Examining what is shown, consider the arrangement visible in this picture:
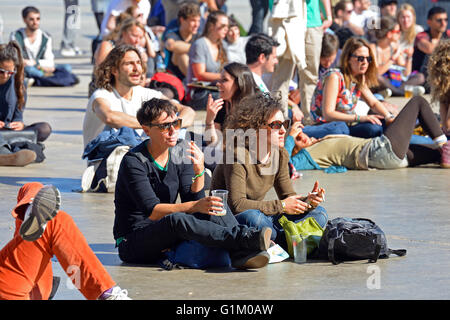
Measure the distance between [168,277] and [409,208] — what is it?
8.63ft

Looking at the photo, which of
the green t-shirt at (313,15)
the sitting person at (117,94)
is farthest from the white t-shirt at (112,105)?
the green t-shirt at (313,15)

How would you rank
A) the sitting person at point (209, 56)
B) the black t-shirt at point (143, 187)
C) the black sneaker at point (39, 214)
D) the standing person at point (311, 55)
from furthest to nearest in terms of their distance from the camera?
1. the sitting person at point (209, 56)
2. the standing person at point (311, 55)
3. the black t-shirt at point (143, 187)
4. the black sneaker at point (39, 214)

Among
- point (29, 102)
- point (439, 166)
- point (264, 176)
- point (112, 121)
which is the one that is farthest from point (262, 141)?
point (29, 102)

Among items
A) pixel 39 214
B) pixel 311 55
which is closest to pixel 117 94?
pixel 311 55

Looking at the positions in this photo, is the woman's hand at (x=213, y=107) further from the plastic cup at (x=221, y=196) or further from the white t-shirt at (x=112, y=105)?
the plastic cup at (x=221, y=196)

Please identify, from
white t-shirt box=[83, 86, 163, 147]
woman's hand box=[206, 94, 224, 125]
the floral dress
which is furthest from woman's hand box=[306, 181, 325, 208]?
the floral dress

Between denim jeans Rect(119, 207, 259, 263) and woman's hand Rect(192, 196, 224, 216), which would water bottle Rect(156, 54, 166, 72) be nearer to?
denim jeans Rect(119, 207, 259, 263)

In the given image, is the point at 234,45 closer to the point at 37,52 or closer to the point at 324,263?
the point at 37,52

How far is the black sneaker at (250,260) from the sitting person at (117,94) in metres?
2.89

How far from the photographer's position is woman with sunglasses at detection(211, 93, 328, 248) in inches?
219

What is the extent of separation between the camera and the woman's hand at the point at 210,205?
16.3ft

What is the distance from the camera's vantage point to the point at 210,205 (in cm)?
500

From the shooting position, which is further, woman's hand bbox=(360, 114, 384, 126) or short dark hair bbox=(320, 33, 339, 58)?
short dark hair bbox=(320, 33, 339, 58)

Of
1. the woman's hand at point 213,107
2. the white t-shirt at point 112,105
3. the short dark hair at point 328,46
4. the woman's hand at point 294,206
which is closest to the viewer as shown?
the woman's hand at point 294,206
